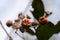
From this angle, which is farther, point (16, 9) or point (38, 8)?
point (16, 9)

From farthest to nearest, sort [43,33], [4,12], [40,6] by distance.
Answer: [4,12] < [40,6] < [43,33]

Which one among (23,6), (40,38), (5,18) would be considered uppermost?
(23,6)

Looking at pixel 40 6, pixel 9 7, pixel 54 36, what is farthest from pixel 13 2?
pixel 54 36

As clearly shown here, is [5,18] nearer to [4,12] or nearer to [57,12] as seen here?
[4,12]

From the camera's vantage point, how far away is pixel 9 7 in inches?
42.1

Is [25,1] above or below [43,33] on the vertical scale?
above

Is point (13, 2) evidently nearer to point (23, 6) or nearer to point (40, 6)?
point (23, 6)

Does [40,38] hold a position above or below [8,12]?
below

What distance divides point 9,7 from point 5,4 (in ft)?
0.10

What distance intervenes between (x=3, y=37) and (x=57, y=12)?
1.13ft

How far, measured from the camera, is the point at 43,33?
0.83 meters

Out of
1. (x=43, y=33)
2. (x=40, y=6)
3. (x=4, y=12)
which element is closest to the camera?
(x=43, y=33)

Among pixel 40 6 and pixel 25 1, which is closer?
pixel 40 6

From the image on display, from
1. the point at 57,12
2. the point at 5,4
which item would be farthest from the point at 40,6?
the point at 5,4
